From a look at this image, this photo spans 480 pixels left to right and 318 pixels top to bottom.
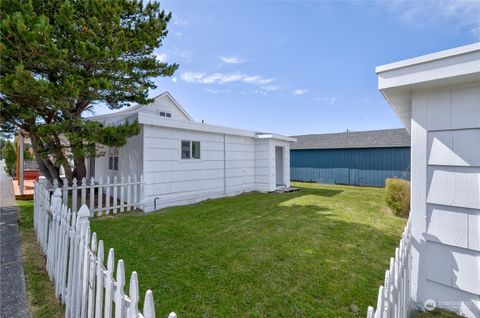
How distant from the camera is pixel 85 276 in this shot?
2.09 meters

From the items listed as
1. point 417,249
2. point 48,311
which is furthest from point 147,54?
point 417,249

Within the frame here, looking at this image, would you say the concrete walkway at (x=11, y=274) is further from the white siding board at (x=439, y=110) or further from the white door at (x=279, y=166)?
the white door at (x=279, y=166)

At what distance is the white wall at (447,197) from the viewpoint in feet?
7.49

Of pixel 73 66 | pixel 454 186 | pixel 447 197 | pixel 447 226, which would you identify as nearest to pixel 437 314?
pixel 447 226

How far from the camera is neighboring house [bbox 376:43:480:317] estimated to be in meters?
2.26

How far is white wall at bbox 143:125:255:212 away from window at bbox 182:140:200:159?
14 centimetres

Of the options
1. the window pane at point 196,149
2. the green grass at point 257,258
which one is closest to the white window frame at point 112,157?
the window pane at point 196,149

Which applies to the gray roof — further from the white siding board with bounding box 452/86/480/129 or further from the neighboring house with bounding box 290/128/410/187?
the white siding board with bounding box 452/86/480/129

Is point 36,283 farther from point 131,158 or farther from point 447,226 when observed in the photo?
point 131,158

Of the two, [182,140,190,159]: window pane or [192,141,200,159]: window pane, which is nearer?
[182,140,190,159]: window pane

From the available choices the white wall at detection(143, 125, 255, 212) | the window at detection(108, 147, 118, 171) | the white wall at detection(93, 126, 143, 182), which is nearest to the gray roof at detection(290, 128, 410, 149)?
the white wall at detection(143, 125, 255, 212)

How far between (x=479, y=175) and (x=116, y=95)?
342 inches

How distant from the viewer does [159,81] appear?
28.8 ft

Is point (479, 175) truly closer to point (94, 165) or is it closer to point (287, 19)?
point (287, 19)
